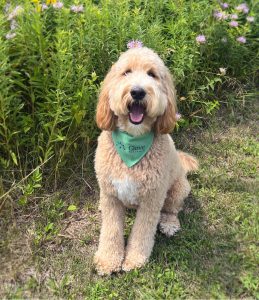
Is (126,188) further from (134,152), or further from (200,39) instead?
(200,39)

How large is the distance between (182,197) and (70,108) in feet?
4.13

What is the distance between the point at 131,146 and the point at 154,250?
1.03 meters

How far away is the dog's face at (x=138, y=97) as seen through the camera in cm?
270

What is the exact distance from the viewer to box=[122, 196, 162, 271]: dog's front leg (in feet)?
10.5

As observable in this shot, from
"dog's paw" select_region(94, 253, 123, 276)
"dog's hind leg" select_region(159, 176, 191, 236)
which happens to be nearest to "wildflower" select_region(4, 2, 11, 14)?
"dog's hind leg" select_region(159, 176, 191, 236)

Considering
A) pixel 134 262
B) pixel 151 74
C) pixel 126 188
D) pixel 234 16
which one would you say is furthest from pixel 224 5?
pixel 134 262

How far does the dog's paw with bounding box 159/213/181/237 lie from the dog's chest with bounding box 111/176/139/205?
2.07 ft

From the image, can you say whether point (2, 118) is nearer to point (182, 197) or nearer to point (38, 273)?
point (38, 273)

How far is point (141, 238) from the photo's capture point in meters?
3.24

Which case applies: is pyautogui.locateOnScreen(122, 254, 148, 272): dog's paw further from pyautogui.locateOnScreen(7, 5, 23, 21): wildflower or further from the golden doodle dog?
pyautogui.locateOnScreen(7, 5, 23, 21): wildflower

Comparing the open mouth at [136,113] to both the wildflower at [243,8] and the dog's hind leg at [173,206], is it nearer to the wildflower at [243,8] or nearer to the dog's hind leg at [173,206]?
the dog's hind leg at [173,206]

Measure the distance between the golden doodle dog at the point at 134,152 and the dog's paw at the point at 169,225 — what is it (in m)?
0.27

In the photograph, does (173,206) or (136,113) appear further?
(173,206)

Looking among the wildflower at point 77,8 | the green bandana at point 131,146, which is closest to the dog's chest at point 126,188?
the green bandana at point 131,146
